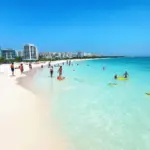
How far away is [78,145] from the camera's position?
6262 mm

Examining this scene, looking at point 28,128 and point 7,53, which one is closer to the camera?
point 28,128

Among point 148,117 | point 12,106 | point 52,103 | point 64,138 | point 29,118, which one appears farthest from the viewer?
point 52,103

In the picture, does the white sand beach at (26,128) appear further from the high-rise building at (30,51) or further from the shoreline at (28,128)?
the high-rise building at (30,51)

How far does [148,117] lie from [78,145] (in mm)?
4361

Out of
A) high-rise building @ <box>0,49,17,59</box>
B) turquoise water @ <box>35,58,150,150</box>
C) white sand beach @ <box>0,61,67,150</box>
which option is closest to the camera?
white sand beach @ <box>0,61,67,150</box>

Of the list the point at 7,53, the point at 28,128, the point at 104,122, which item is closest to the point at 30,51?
the point at 7,53

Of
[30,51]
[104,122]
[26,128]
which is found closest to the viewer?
[26,128]

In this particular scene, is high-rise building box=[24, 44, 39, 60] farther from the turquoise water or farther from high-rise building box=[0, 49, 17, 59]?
the turquoise water

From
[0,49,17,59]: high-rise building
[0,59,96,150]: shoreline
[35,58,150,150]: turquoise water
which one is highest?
[0,49,17,59]: high-rise building

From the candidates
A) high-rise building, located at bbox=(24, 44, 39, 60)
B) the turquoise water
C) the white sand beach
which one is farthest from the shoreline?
high-rise building, located at bbox=(24, 44, 39, 60)

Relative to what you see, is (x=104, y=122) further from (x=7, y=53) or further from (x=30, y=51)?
(x=7, y=53)

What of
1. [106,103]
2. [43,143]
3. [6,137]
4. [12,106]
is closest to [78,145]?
[43,143]

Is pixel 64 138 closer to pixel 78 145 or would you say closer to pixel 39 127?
pixel 78 145

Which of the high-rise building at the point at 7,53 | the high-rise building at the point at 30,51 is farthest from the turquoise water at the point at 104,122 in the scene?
the high-rise building at the point at 7,53
